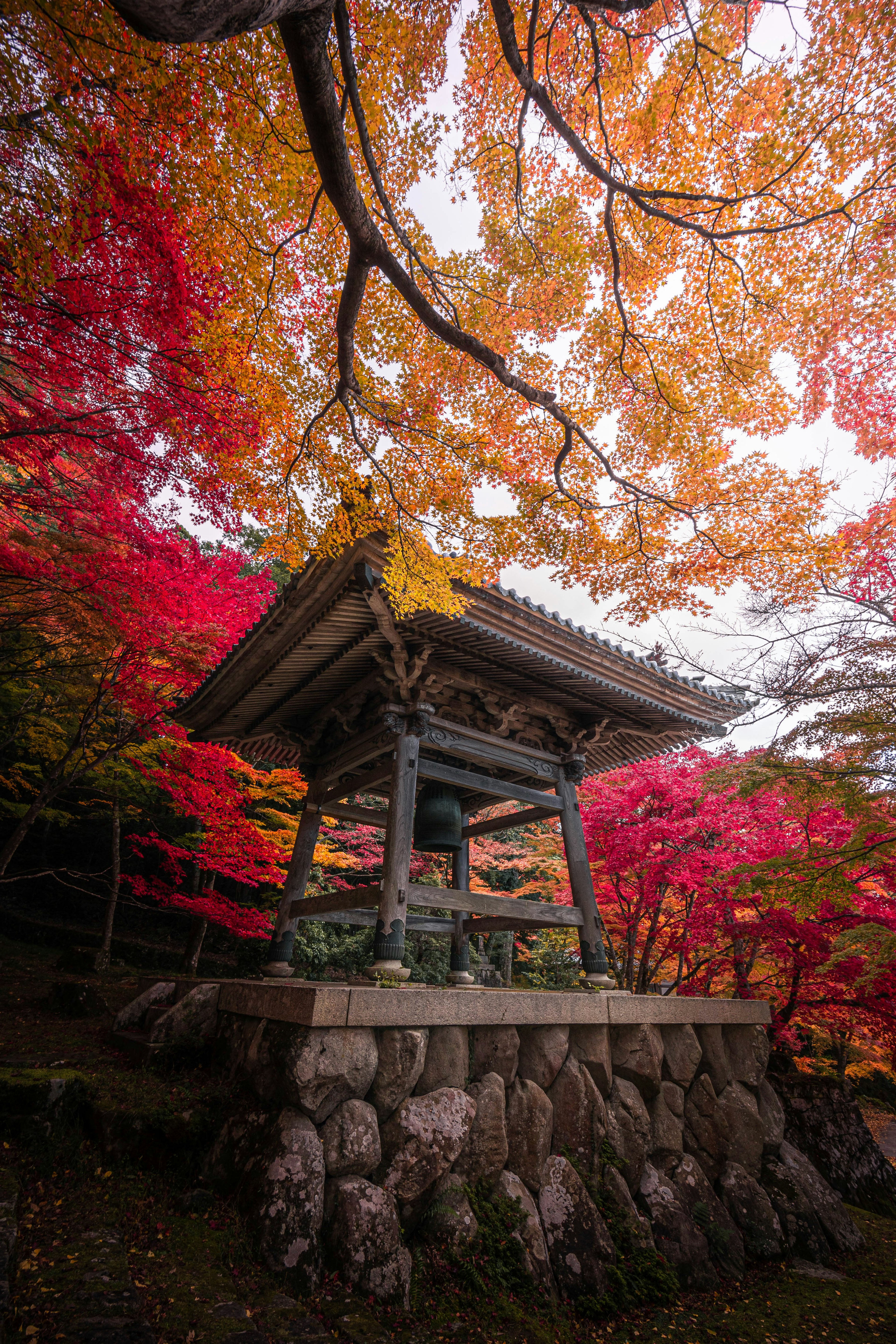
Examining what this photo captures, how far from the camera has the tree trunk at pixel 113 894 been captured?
11.4 metres

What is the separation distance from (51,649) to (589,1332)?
400 inches

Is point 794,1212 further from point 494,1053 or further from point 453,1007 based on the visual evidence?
point 453,1007

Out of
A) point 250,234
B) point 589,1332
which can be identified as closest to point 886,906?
point 589,1332

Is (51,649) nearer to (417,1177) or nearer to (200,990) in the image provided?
(200,990)

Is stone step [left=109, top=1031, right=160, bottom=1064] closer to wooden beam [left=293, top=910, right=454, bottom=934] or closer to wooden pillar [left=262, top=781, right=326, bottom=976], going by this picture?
wooden pillar [left=262, top=781, right=326, bottom=976]

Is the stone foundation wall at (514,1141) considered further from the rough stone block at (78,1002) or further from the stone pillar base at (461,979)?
the rough stone block at (78,1002)

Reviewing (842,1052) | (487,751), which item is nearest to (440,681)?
(487,751)

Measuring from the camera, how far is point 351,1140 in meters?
3.78

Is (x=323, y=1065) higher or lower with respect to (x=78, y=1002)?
lower

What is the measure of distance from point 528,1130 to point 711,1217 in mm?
2027

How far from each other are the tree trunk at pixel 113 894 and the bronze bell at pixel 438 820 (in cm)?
762

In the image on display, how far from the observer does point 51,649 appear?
9.13 m

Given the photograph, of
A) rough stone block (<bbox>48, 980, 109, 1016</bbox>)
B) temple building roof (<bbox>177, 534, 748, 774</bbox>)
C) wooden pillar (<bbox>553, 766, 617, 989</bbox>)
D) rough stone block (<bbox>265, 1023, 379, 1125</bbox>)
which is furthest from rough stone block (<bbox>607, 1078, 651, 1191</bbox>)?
rough stone block (<bbox>48, 980, 109, 1016</bbox>)

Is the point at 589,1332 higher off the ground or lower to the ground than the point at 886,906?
lower
